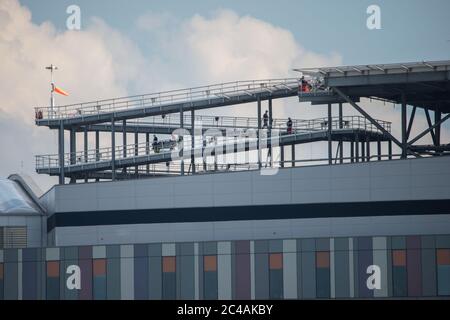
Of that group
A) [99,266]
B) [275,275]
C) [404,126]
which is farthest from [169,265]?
[404,126]

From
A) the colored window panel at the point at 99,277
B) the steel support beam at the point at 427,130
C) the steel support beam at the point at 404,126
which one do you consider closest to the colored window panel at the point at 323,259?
the colored window panel at the point at 99,277

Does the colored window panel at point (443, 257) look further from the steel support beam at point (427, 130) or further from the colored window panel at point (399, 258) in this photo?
the steel support beam at point (427, 130)

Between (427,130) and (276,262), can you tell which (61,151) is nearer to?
(427,130)

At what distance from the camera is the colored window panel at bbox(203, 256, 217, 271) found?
9412cm

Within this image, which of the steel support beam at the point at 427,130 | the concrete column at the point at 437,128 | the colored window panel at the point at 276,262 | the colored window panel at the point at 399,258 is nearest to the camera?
the colored window panel at the point at 399,258

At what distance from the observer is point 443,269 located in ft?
302

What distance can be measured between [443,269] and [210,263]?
15069mm

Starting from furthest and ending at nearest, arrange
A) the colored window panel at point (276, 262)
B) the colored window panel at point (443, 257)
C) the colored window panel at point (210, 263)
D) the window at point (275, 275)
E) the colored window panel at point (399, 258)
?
1. the colored window panel at point (210, 263)
2. the colored window panel at point (276, 262)
3. the window at point (275, 275)
4. the colored window panel at point (399, 258)
5. the colored window panel at point (443, 257)

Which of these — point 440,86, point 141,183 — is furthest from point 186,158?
point 440,86

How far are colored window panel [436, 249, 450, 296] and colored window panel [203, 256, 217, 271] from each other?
47.4ft

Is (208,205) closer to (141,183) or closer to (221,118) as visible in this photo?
(141,183)

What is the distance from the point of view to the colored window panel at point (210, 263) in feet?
309

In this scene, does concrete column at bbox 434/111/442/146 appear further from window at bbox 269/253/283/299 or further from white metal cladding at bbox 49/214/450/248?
window at bbox 269/253/283/299

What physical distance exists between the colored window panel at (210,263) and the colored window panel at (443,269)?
14.4 meters
